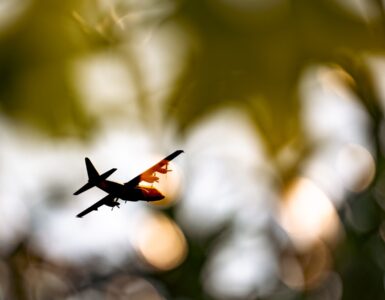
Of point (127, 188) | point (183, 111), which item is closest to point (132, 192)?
point (127, 188)

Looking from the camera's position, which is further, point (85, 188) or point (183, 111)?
point (183, 111)

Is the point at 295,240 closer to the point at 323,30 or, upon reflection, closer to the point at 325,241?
the point at 325,241

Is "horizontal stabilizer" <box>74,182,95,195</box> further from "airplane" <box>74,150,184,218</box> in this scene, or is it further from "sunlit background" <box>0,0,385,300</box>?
"sunlit background" <box>0,0,385,300</box>

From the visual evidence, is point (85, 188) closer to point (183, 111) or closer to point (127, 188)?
point (127, 188)

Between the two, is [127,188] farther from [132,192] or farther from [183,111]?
[183,111]

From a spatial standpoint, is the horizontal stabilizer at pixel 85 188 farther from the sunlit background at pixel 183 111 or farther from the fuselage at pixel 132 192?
the sunlit background at pixel 183 111

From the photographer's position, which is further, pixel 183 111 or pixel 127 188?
pixel 183 111

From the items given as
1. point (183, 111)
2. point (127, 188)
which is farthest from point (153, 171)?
point (183, 111)

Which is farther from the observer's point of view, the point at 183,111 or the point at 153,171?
A: the point at 183,111

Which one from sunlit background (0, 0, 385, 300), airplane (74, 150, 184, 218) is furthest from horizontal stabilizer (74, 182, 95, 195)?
sunlit background (0, 0, 385, 300)

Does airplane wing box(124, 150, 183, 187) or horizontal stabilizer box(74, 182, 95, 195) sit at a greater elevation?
horizontal stabilizer box(74, 182, 95, 195)
